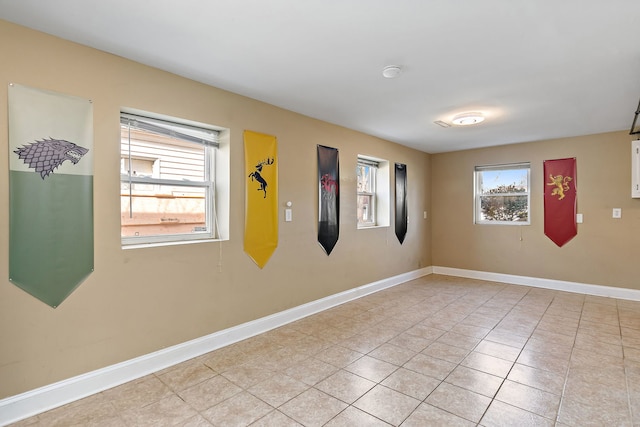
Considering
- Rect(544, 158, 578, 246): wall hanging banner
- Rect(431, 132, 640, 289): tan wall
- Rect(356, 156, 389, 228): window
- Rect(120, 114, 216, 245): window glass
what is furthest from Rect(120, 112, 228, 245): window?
Rect(544, 158, 578, 246): wall hanging banner

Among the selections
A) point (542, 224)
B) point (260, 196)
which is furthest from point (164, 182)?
point (542, 224)

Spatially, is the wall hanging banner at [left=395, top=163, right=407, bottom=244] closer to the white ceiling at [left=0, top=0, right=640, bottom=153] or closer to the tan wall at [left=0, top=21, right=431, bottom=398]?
the tan wall at [left=0, top=21, right=431, bottom=398]

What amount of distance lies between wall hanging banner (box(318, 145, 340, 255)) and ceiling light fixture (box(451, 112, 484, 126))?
1.54m

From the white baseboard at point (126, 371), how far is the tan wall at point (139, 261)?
0.18ft

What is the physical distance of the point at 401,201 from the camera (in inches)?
223

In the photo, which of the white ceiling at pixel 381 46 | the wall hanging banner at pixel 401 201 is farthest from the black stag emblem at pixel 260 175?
the wall hanging banner at pixel 401 201

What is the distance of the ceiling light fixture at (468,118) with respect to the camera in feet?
12.6

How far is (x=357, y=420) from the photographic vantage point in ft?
6.54

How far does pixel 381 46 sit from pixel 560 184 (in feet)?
14.6

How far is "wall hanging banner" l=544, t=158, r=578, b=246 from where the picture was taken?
16.6 ft

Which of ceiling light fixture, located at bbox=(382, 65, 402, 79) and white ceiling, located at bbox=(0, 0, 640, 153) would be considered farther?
ceiling light fixture, located at bbox=(382, 65, 402, 79)

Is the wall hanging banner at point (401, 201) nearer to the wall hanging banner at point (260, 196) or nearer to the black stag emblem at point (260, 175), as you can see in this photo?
the wall hanging banner at point (260, 196)

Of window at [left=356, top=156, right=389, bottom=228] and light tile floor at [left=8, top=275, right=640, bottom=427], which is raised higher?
window at [left=356, top=156, right=389, bottom=228]

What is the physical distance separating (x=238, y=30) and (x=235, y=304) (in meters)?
2.35
